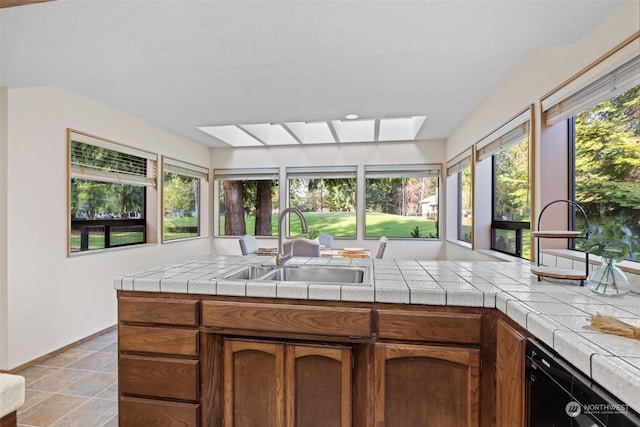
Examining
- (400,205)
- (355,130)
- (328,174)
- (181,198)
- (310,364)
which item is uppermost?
(355,130)

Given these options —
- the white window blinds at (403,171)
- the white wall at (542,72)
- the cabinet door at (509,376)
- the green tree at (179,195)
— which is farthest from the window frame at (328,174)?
the cabinet door at (509,376)

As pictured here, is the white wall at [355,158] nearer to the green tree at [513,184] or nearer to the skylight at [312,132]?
the skylight at [312,132]

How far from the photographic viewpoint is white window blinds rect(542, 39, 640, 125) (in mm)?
1448

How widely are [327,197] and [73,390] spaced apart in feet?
13.6

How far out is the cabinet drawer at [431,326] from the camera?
127cm

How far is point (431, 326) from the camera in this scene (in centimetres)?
130

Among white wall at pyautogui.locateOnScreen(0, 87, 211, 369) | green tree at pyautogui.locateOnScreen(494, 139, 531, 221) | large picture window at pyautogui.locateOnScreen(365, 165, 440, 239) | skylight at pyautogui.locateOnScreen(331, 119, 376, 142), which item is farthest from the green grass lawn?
white wall at pyautogui.locateOnScreen(0, 87, 211, 369)

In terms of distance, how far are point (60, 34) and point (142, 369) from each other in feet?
6.49

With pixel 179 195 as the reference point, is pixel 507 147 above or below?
above

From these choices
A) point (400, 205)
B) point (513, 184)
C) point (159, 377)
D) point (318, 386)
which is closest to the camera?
point (318, 386)

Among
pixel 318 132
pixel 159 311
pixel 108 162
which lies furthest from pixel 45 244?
pixel 318 132

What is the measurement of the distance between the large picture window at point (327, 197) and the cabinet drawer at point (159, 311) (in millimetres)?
3995

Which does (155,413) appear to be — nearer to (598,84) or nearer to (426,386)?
(426,386)

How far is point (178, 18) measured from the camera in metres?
1.64
